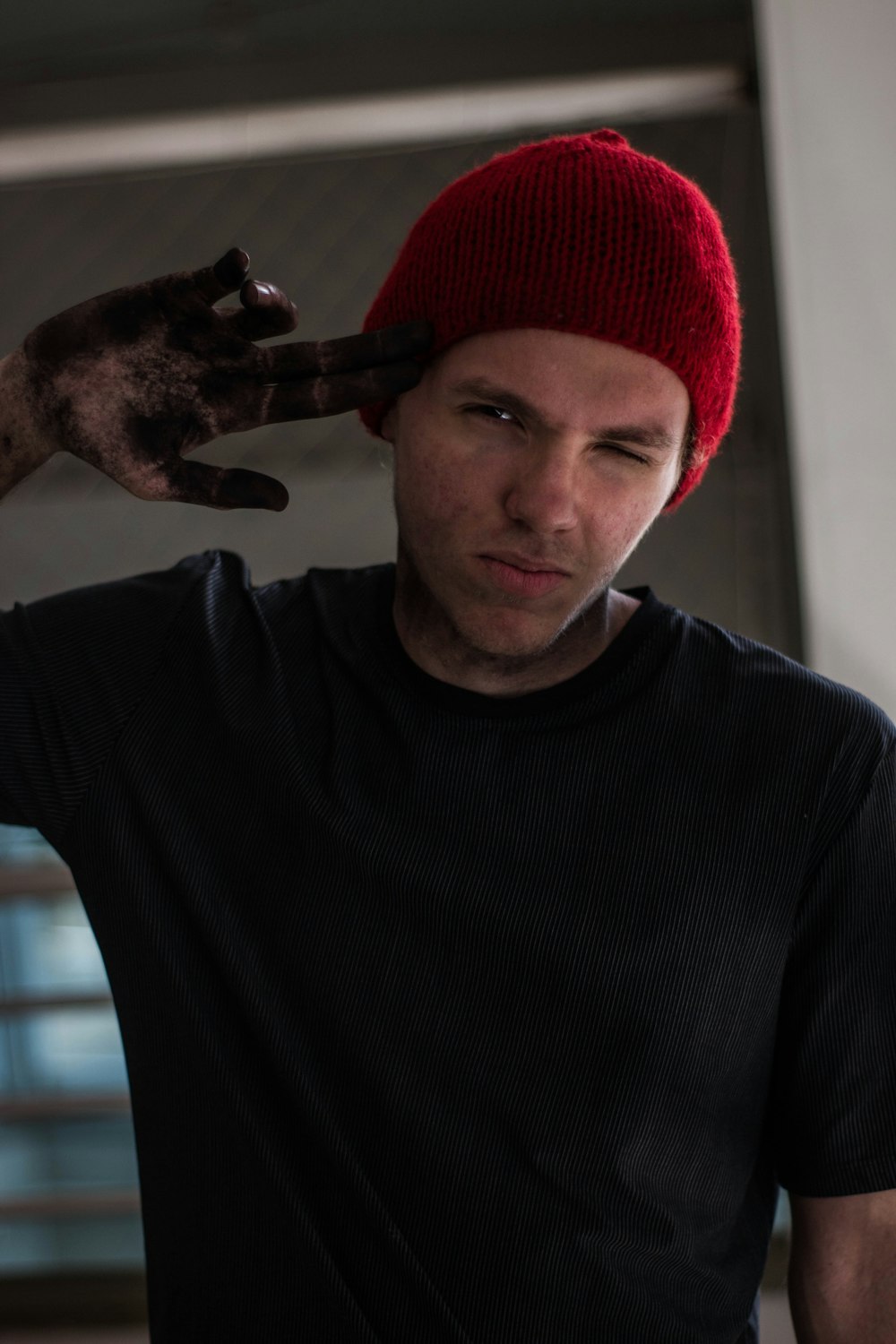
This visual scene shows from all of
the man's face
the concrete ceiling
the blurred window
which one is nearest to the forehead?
the man's face

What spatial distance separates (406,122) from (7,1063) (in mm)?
2311

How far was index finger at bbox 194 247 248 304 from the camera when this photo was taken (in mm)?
1027

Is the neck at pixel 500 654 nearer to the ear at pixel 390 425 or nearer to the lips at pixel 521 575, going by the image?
the lips at pixel 521 575

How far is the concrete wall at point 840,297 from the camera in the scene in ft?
5.96

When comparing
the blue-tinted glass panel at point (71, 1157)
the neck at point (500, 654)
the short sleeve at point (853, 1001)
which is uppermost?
the neck at point (500, 654)

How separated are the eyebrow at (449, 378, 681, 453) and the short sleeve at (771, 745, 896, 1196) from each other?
1.48 ft

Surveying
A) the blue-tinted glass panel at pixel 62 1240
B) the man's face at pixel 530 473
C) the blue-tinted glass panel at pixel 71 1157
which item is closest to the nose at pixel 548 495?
the man's face at pixel 530 473

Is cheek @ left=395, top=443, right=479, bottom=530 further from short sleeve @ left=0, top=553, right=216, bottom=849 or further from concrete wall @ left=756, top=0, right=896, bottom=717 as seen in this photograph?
concrete wall @ left=756, top=0, right=896, bottom=717

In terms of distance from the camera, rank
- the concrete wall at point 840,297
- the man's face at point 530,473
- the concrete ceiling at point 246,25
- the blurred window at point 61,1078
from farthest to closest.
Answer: the blurred window at point 61,1078 < the concrete ceiling at point 246,25 < the concrete wall at point 840,297 < the man's face at point 530,473

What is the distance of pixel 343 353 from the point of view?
1165 millimetres

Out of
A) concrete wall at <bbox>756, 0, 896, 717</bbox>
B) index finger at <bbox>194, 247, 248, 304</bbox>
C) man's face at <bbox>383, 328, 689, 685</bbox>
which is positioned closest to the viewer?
index finger at <bbox>194, 247, 248, 304</bbox>

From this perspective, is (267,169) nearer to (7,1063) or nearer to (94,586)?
(94,586)

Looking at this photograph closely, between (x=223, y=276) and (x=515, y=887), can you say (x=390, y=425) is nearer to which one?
(x=223, y=276)

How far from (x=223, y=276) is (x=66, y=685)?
0.56 m
